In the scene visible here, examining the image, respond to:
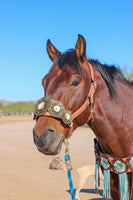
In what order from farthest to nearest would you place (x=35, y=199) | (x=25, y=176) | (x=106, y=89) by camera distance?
(x=25, y=176) < (x=35, y=199) < (x=106, y=89)

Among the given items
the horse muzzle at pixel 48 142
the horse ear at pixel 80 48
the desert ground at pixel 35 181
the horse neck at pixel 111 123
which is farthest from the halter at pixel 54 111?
the desert ground at pixel 35 181

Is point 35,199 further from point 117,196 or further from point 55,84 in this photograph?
point 55,84

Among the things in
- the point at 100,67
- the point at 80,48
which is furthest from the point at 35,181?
the point at 80,48

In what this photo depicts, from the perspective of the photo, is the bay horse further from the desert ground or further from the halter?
the desert ground

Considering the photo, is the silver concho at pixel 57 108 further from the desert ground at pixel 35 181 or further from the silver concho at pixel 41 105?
the desert ground at pixel 35 181

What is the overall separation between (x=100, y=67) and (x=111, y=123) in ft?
1.90

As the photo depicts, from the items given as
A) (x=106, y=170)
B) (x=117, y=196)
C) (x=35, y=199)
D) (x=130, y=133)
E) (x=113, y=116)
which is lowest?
(x=35, y=199)

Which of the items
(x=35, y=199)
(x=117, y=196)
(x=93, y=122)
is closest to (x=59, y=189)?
(x=35, y=199)

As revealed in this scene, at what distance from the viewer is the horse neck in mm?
2234

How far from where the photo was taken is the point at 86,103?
2.09 metres

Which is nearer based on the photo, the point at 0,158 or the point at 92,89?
the point at 92,89

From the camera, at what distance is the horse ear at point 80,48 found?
208 cm

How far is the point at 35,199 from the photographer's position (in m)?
5.80

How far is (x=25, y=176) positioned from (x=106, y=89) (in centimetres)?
636
